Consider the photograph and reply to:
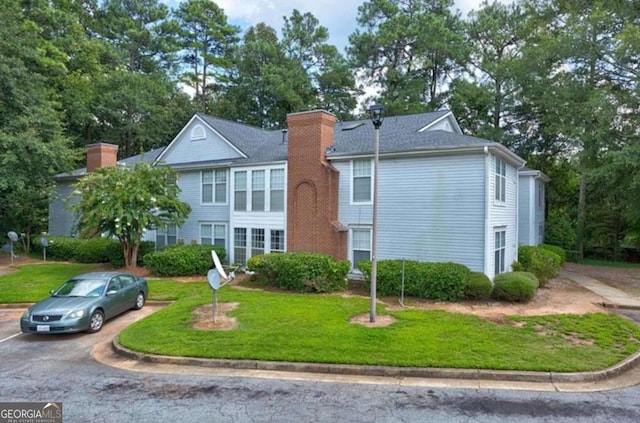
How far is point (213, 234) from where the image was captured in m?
20.0

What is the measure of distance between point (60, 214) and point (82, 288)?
19.9 meters

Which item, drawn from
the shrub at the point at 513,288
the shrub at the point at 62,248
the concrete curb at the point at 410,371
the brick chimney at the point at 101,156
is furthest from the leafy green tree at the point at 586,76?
the shrub at the point at 62,248

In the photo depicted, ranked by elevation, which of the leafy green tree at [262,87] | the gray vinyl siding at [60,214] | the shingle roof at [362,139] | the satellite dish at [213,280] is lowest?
the satellite dish at [213,280]

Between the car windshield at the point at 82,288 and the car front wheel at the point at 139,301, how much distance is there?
157 centimetres

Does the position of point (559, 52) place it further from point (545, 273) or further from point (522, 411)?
point (522, 411)

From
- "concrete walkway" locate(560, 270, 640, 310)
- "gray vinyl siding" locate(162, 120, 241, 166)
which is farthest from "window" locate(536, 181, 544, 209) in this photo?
"gray vinyl siding" locate(162, 120, 241, 166)

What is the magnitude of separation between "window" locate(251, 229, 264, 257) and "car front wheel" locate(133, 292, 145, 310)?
5938 millimetres

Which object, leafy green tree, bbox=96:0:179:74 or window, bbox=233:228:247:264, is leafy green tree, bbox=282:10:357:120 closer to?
leafy green tree, bbox=96:0:179:74

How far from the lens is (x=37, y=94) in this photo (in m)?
24.3

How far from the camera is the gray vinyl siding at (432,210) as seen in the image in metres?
13.6

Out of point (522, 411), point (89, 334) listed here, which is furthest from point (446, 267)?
point (89, 334)

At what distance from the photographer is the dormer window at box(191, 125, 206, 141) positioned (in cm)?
2148

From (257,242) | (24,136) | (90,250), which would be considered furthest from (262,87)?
(257,242)

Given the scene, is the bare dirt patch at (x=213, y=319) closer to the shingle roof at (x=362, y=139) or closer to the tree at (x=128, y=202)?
the tree at (x=128, y=202)
